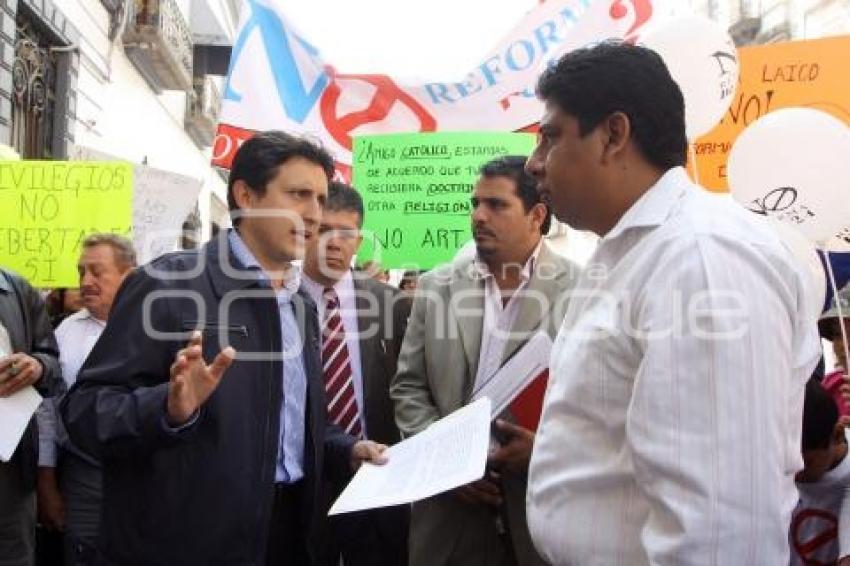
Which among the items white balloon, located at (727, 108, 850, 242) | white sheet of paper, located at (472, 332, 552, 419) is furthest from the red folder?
white balloon, located at (727, 108, 850, 242)

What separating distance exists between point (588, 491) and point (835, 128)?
2246 millimetres

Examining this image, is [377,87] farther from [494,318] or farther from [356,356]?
[494,318]

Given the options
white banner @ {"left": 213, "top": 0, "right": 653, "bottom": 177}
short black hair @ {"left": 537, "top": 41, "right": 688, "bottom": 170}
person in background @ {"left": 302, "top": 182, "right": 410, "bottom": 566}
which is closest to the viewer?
short black hair @ {"left": 537, "top": 41, "right": 688, "bottom": 170}

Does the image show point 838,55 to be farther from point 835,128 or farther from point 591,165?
point 591,165

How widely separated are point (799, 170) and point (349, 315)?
176cm

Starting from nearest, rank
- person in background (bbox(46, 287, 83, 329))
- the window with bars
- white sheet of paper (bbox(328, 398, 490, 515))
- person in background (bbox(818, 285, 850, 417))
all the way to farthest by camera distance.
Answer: white sheet of paper (bbox(328, 398, 490, 515)) → person in background (bbox(818, 285, 850, 417)) → person in background (bbox(46, 287, 83, 329)) → the window with bars

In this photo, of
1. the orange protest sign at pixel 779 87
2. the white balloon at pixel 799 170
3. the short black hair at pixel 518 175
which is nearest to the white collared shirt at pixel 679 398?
the short black hair at pixel 518 175

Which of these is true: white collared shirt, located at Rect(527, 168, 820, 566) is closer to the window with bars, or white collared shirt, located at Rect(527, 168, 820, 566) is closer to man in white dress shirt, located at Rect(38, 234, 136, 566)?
man in white dress shirt, located at Rect(38, 234, 136, 566)

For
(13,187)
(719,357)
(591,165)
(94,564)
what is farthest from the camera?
(13,187)

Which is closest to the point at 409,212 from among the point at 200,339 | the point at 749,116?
the point at 749,116

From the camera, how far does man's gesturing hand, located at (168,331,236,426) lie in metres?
1.96

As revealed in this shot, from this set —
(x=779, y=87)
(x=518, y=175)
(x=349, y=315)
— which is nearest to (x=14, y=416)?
(x=349, y=315)

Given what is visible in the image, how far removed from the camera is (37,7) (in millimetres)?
7320

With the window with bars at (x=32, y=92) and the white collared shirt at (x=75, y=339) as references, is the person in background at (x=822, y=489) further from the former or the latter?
the window with bars at (x=32, y=92)
